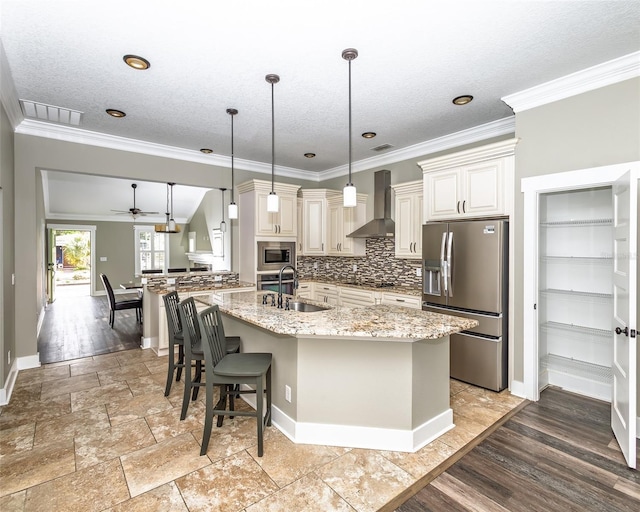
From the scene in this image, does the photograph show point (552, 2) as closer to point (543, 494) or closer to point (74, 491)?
point (543, 494)

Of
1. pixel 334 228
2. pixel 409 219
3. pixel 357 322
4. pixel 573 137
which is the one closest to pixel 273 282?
pixel 334 228

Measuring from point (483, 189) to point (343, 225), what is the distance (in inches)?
102

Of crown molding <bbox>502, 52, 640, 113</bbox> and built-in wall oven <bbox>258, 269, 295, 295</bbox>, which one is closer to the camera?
crown molding <bbox>502, 52, 640, 113</bbox>

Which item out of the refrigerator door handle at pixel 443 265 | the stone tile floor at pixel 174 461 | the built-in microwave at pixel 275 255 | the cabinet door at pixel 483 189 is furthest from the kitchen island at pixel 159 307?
the cabinet door at pixel 483 189

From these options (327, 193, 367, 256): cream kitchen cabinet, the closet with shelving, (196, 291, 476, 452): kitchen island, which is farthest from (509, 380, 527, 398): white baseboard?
(327, 193, 367, 256): cream kitchen cabinet

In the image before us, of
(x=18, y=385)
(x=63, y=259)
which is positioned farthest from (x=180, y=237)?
(x=18, y=385)

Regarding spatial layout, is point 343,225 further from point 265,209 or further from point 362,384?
point 362,384

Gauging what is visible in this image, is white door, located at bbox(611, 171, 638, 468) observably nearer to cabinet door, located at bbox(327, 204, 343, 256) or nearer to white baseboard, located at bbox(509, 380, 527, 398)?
white baseboard, located at bbox(509, 380, 527, 398)

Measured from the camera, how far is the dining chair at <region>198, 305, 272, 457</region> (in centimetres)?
227

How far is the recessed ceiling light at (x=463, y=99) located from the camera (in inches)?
125

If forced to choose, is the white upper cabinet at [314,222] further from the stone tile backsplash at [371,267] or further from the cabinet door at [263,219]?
the cabinet door at [263,219]

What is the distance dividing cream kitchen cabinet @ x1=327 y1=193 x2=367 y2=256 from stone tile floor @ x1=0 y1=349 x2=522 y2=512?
287 cm

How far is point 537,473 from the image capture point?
215cm

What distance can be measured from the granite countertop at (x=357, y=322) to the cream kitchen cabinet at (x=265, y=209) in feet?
7.81
